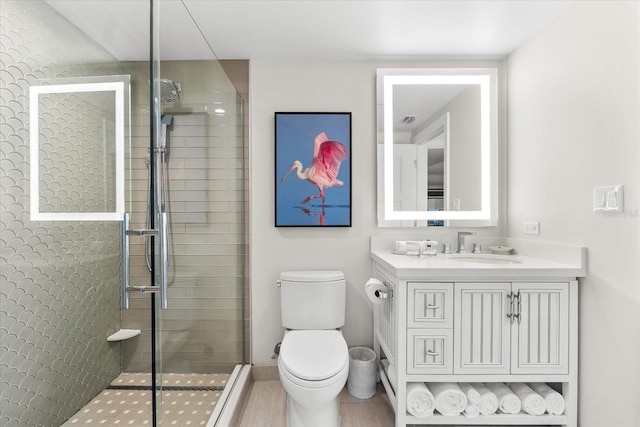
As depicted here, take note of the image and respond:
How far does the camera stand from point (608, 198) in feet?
4.71

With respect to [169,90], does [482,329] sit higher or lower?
lower

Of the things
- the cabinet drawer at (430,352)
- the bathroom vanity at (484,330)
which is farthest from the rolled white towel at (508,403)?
the cabinet drawer at (430,352)

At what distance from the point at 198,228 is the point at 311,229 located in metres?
0.91

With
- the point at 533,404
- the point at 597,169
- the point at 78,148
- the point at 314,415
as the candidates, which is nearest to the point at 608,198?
the point at 597,169

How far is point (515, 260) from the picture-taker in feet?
6.32

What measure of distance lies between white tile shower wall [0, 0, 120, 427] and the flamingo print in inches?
53.7

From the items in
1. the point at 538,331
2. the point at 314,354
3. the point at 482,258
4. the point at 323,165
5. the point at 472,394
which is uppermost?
the point at 323,165

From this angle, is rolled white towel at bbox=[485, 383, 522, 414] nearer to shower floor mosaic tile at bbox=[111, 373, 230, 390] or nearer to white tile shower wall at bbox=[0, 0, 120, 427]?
shower floor mosaic tile at bbox=[111, 373, 230, 390]

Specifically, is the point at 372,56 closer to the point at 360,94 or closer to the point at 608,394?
the point at 360,94

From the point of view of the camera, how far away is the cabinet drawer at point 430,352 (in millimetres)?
1613

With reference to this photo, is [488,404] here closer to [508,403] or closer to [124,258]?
[508,403]

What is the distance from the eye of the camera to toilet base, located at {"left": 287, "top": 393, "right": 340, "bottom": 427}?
5.41ft

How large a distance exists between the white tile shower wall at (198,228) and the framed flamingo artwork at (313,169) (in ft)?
0.94

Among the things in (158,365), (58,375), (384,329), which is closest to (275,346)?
(384,329)
